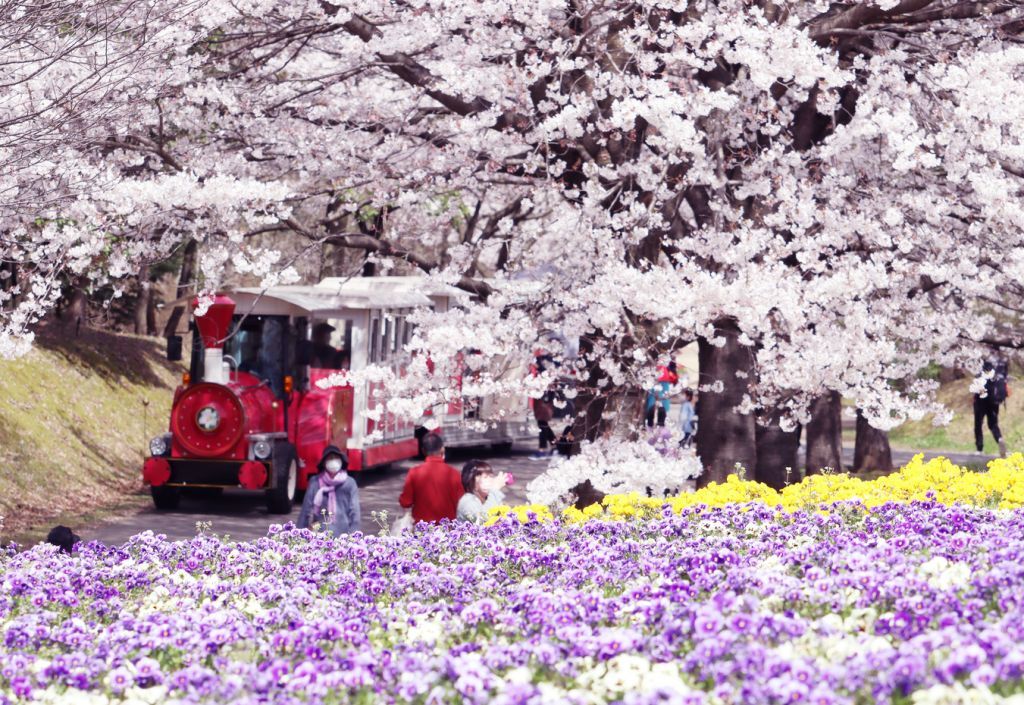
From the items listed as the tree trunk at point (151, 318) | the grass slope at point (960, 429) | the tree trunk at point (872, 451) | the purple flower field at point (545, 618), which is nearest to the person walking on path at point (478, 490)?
the purple flower field at point (545, 618)

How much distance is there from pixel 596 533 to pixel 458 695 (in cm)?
432

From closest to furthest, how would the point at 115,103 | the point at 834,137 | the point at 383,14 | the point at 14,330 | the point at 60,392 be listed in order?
the point at 115,103 → the point at 834,137 → the point at 383,14 → the point at 14,330 → the point at 60,392

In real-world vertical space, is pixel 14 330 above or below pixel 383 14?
below

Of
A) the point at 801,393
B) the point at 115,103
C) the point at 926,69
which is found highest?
the point at 926,69

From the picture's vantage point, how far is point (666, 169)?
13.0 metres

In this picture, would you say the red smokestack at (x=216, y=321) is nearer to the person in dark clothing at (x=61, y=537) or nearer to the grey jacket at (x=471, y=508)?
the grey jacket at (x=471, y=508)

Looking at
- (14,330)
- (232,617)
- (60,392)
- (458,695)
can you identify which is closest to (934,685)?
(458,695)

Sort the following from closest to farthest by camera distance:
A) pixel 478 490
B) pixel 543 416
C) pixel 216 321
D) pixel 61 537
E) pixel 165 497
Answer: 1. pixel 61 537
2. pixel 478 490
3. pixel 216 321
4. pixel 165 497
5. pixel 543 416

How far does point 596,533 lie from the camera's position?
923 centimetres

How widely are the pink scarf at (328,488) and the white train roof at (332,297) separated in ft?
15.0

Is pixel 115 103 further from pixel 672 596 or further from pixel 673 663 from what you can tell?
pixel 673 663

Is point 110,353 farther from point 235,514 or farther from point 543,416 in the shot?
point 235,514

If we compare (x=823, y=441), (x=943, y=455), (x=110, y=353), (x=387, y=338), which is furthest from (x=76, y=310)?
(x=943, y=455)

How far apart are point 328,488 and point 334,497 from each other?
9 cm
